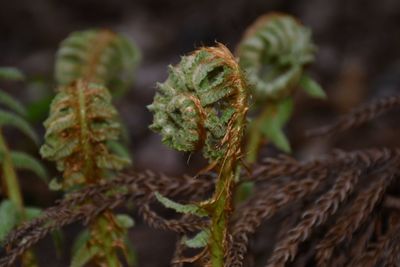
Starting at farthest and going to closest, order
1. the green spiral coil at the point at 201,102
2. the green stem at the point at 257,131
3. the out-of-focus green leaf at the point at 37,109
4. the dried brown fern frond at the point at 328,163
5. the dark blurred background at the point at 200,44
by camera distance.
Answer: the dark blurred background at the point at 200,44, the out-of-focus green leaf at the point at 37,109, the green stem at the point at 257,131, the dried brown fern frond at the point at 328,163, the green spiral coil at the point at 201,102

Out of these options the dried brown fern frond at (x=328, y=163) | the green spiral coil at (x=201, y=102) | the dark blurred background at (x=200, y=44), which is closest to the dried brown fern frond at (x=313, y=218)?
the dried brown fern frond at (x=328, y=163)

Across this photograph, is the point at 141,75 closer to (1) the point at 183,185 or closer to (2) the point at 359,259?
(1) the point at 183,185

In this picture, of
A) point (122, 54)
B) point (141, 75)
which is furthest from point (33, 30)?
point (122, 54)

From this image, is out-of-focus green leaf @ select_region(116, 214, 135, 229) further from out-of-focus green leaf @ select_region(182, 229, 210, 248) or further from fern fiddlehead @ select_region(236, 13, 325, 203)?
fern fiddlehead @ select_region(236, 13, 325, 203)

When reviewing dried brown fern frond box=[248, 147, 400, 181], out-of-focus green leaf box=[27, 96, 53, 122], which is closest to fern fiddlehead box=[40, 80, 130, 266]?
dried brown fern frond box=[248, 147, 400, 181]

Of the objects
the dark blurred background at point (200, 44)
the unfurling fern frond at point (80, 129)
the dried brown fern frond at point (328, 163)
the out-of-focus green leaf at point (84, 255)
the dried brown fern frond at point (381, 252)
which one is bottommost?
the dried brown fern frond at point (381, 252)

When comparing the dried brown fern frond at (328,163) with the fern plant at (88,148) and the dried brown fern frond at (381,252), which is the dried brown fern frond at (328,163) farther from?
the fern plant at (88,148)
